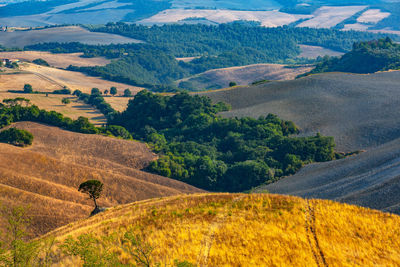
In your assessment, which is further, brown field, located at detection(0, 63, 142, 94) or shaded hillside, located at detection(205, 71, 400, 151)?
brown field, located at detection(0, 63, 142, 94)

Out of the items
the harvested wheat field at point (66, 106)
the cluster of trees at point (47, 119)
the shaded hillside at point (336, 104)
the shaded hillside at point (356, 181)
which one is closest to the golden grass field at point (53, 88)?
the harvested wheat field at point (66, 106)

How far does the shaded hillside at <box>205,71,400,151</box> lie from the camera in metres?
96.6

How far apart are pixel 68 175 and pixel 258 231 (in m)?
42.5

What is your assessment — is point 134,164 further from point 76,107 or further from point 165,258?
point 76,107

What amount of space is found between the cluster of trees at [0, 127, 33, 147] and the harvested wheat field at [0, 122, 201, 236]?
193 cm

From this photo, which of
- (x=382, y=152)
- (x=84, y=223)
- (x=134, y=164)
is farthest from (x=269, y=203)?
(x=134, y=164)

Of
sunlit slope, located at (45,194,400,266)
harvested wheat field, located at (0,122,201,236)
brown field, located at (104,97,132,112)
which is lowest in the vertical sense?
brown field, located at (104,97,132,112)

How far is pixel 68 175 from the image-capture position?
67.1 m

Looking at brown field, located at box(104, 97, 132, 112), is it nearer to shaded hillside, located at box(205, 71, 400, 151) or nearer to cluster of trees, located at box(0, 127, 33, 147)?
shaded hillside, located at box(205, 71, 400, 151)

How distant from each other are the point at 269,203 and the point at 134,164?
163ft

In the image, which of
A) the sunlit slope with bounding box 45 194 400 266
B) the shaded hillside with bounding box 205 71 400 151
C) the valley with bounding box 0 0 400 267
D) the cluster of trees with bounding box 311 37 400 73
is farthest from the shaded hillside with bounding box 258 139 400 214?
the cluster of trees with bounding box 311 37 400 73

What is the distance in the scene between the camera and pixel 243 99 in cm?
13638

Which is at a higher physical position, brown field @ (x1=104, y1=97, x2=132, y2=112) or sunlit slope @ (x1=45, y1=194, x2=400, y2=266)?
sunlit slope @ (x1=45, y1=194, x2=400, y2=266)

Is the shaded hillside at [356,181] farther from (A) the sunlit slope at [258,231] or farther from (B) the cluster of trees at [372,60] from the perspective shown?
(B) the cluster of trees at [372,60]
